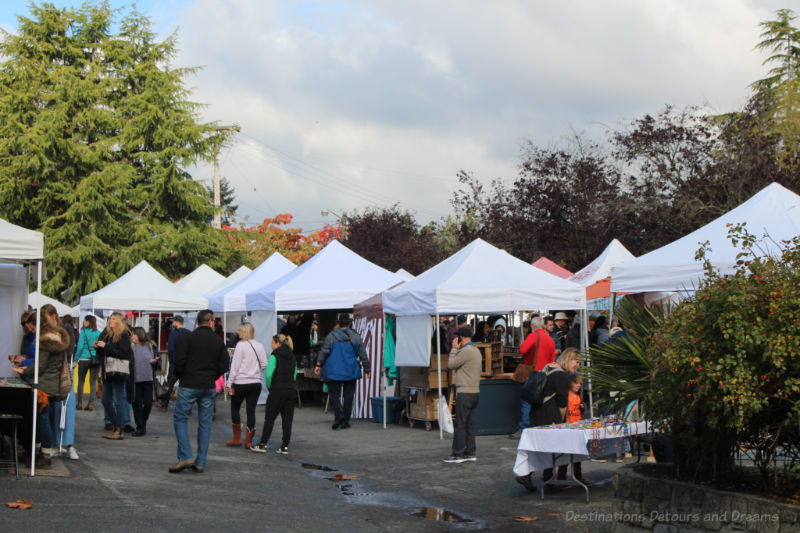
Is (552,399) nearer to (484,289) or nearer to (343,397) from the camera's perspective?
(484,289)

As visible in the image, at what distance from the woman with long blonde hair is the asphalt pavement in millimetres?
388

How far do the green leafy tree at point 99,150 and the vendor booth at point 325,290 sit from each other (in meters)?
19.0

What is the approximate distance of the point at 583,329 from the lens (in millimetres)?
14891

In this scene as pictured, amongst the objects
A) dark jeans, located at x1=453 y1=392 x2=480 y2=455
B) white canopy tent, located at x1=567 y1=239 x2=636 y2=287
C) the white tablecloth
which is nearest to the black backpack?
the white tablecloth

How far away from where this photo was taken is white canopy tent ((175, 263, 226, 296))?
28.5 m

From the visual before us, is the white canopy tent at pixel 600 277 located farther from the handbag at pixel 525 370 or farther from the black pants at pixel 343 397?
the black pants at pixel 343 397

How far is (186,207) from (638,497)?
34.1 meters

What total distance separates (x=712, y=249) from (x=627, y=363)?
493 cm

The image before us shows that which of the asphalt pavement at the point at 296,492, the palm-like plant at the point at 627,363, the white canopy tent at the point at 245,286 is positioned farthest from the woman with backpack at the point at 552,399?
the white canopy tent at the point at 245,286


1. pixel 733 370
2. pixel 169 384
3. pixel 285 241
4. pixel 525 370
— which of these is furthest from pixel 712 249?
pixel 285 241

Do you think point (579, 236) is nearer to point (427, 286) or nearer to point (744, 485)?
point (427, 286)

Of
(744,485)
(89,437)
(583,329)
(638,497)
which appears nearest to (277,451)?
(89,437)

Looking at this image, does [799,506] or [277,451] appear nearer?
[799,506]

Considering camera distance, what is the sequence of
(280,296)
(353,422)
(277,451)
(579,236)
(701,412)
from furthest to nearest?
(579,236) → (280,296) → (353,422) → (277,451) → (701,412)
